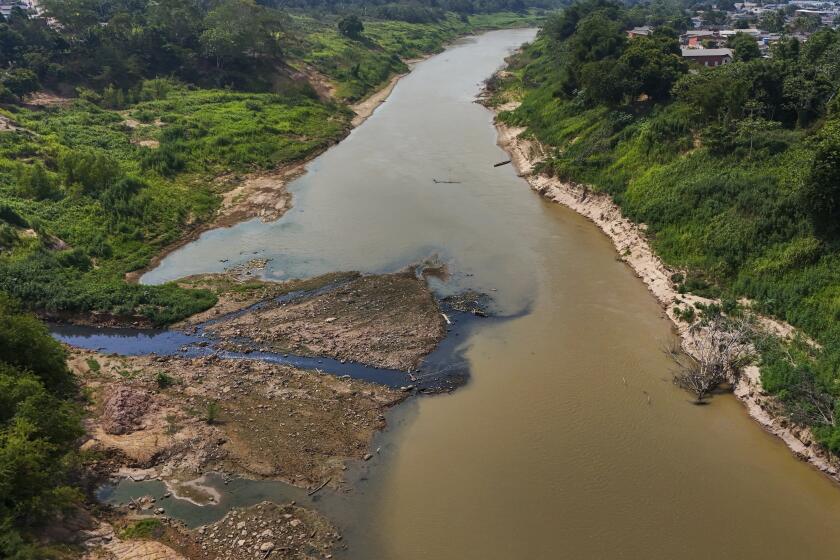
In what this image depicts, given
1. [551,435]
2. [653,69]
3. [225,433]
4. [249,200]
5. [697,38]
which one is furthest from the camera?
[697,38]

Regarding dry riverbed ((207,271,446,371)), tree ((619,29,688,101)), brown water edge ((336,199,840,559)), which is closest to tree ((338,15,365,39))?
tree ((619,29,688,101))

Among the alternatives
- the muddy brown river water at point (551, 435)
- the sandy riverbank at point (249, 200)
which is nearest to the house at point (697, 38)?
the muddy brown river water at point (551, 435)

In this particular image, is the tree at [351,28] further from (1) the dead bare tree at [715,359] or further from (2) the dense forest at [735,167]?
(1) the dead bare tree at [715,359]

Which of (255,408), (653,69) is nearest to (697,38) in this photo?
(653,69)

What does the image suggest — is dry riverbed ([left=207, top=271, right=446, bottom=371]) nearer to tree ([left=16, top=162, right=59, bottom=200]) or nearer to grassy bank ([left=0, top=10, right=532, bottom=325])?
grassy bank ([left=0, top=10, right=532, bottom=325])

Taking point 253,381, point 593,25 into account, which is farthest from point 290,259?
point 593,25

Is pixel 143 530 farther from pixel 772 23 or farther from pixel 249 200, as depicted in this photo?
pixel 772 23

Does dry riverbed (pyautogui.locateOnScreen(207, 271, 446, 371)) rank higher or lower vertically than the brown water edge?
higher
